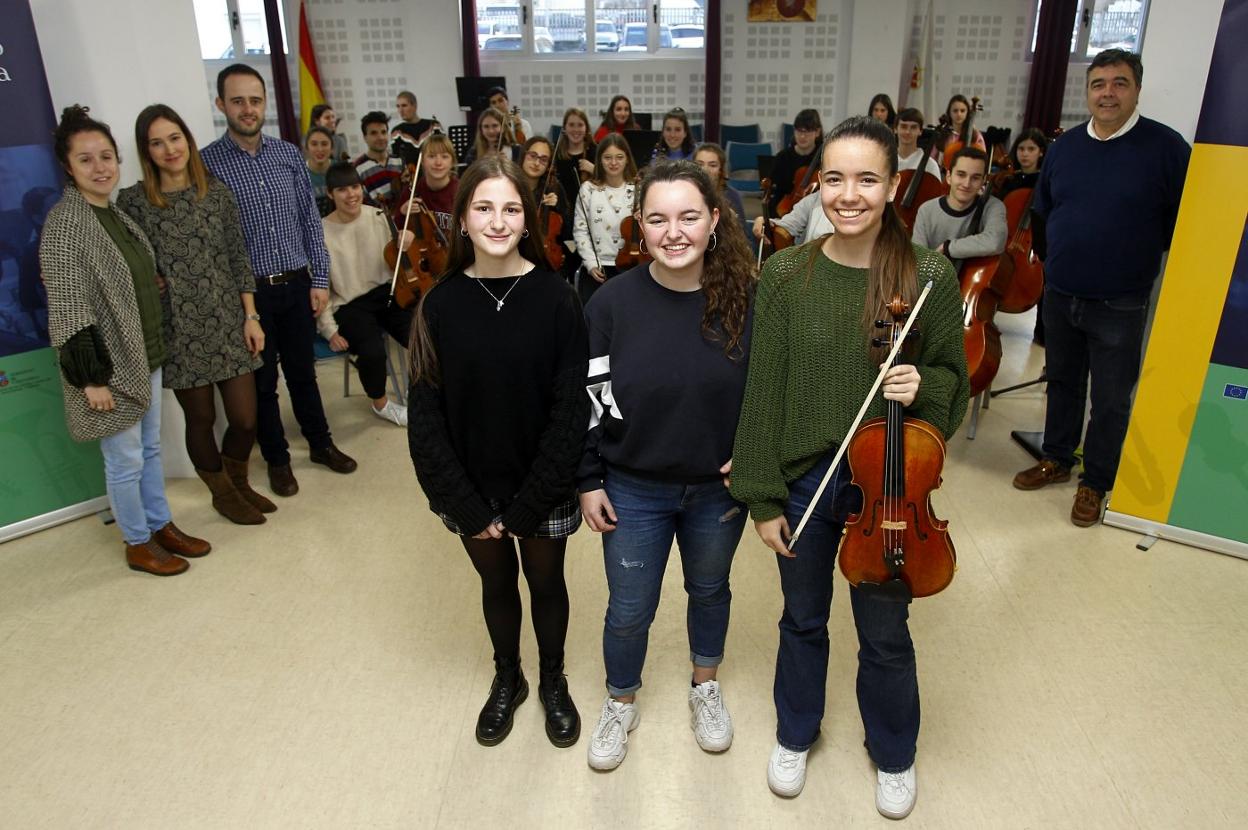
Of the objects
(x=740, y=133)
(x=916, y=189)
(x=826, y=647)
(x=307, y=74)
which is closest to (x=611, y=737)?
(x=826, y=647)

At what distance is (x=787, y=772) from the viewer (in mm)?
2023

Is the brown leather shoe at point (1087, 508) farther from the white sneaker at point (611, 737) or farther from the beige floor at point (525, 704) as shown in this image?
the white sneaker at point (611, 737)

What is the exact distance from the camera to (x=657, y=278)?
178 cm

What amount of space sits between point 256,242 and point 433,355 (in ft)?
5.92

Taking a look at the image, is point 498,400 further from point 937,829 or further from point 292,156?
point 292,156

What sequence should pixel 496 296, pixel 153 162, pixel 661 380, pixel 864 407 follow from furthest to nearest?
1. pixel 153 162
2. pixel 496 296
3. pixel 661 380
4. pixel 864 407

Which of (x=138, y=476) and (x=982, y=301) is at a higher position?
(x=982, y=301)

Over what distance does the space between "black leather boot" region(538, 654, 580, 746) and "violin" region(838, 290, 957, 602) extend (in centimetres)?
90

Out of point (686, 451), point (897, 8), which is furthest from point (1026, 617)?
point (897, 8)

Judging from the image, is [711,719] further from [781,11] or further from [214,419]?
[781,11]

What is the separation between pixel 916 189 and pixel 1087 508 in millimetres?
1682

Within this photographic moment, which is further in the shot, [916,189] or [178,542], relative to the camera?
[916,189]

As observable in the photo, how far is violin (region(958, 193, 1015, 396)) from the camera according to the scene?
133 inches

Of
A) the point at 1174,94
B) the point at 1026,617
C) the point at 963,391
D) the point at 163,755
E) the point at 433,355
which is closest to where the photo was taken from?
the point at 963,391
